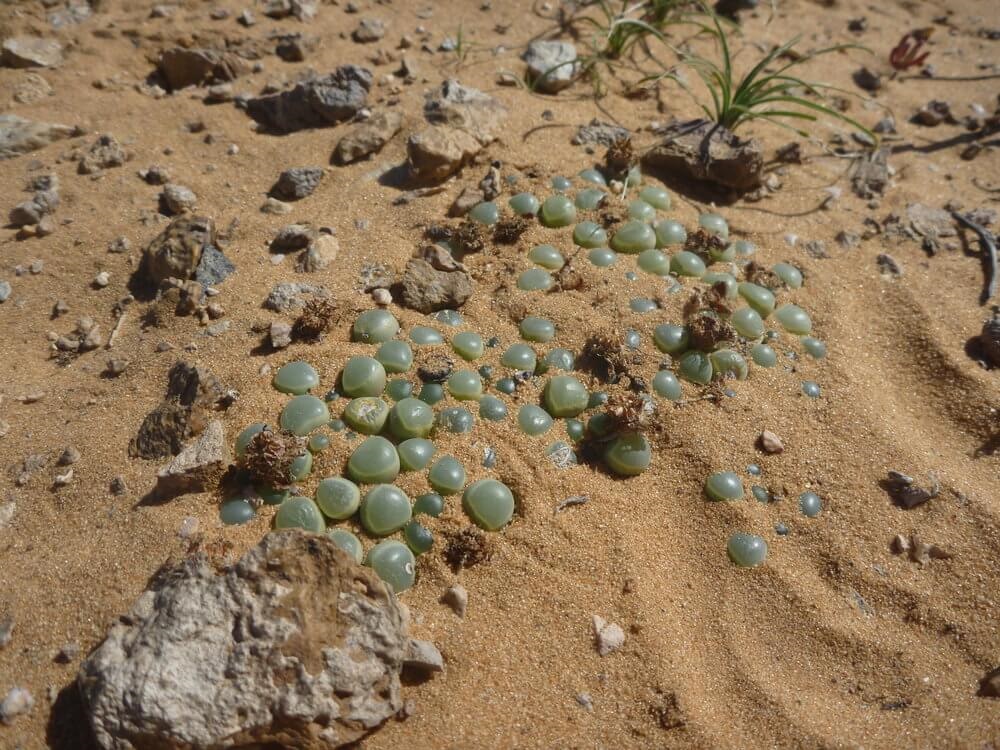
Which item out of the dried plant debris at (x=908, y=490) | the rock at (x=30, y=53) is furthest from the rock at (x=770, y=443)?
the rock at (x=30, y=53)

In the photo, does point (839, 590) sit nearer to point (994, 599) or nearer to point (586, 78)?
point (994, 599)

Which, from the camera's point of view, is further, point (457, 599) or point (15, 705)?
point (457, 599)

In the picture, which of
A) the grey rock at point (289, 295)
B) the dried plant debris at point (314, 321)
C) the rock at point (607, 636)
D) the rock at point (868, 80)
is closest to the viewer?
the rock at point (607, 636)

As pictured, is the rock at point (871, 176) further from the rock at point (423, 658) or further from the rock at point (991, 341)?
the rock at point (423, 658)

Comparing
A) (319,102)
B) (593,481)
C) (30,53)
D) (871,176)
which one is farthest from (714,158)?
(30,53)

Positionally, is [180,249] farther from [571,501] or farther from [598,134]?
[598,134]

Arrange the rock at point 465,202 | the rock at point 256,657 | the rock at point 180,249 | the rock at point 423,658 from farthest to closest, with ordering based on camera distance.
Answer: the rock at point 465,202 < the rock at point 180,249 < the rock at point 423,658 < the rock at point 256,657

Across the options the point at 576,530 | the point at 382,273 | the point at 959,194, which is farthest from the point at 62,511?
the point at 959,194
